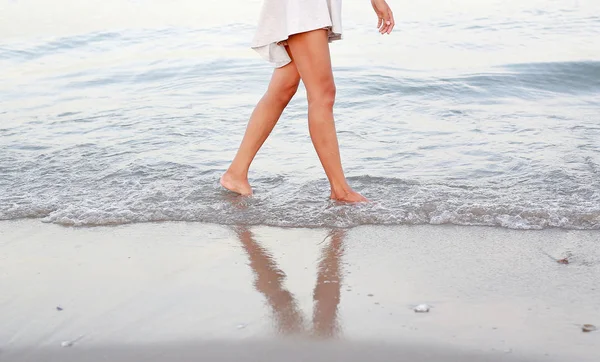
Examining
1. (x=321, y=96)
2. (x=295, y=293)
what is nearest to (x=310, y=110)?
(x=321, y=96)

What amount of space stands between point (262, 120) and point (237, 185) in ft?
1.16

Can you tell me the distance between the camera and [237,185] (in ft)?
13.9

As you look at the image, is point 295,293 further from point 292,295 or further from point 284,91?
point 284,91

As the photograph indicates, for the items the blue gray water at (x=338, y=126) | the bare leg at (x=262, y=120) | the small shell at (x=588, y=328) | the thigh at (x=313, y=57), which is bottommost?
the blue gray water at (x=338, y=126)

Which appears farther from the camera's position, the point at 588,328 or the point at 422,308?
the point at 422,308

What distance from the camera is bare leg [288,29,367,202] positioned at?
383cm

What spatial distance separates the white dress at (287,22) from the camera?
→ 3766 millimetres

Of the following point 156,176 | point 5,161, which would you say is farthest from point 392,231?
point 5,161

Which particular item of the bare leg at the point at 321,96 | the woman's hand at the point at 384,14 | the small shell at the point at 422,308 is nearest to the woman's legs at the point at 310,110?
the bare leg at the point at 321,96

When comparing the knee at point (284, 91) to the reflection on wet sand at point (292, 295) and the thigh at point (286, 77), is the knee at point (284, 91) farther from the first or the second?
the reflection on wet sand at point (292, 295)

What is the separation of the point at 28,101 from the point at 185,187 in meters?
3.05

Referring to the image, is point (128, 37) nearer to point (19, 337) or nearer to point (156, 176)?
point (156, 176)

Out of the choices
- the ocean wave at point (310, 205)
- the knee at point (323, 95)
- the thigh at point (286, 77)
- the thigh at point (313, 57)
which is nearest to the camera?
the ocean wave at point (310, 205)

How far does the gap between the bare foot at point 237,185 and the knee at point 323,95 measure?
1.88ft
